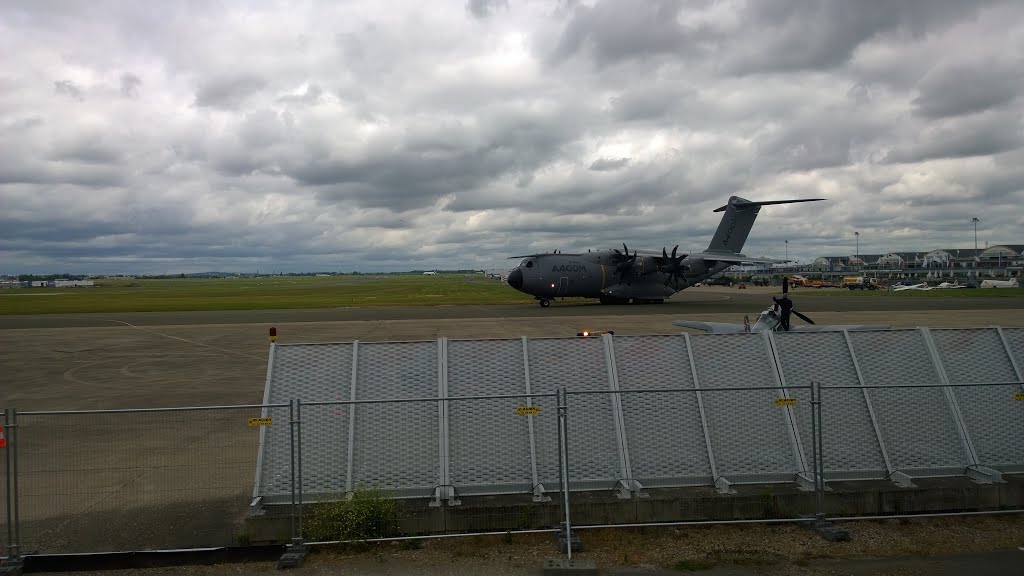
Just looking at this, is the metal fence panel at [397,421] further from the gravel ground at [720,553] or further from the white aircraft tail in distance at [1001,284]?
the white aircraft tail in distance at [1001,284]

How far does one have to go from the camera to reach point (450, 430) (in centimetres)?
766

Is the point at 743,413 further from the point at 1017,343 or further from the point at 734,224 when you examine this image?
the point at 734,224

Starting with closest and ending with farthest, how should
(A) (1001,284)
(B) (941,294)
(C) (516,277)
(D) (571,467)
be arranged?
(D) (571,467), (C) (516,277), (B) (941,294), (A) (1001,284)

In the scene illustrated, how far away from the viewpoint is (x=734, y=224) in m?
49.5

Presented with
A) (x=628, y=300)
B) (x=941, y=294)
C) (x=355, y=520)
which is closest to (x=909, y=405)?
(x=355, y=520)

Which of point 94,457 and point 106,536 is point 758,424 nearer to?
point 106,536

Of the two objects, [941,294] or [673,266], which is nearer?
[673,266]

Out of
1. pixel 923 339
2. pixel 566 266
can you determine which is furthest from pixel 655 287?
pixel 923 339

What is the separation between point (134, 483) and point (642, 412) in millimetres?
6868

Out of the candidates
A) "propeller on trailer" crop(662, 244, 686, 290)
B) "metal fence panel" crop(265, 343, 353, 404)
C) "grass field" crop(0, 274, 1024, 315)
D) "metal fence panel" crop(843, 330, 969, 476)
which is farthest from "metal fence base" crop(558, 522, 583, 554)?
"grass field" crop(0, 274, 1024, 315)

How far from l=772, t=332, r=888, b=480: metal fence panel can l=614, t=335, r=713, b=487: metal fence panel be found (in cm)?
132

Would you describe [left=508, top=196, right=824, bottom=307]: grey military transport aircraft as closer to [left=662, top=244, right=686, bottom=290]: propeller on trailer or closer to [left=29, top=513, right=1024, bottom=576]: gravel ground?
[left=662, top=244, right=686, bottom=290]: propeller on trailer

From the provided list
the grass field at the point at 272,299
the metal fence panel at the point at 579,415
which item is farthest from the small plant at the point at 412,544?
the grass field at the point at 272,299

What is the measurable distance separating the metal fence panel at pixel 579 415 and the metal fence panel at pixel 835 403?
2.38m
